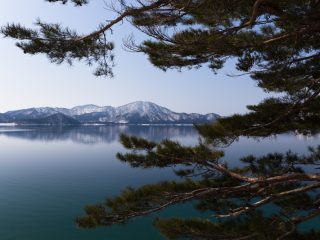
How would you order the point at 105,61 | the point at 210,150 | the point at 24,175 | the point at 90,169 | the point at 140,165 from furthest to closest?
the point at 90,169 → the point at 24,175 → the point at 105,61 → the point at 140,165 → the point at 210,150

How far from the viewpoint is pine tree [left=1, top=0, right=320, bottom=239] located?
6.99 meters

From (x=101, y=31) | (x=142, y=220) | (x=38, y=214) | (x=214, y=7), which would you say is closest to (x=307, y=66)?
(x=214, y=7)

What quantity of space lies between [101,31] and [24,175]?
94.1 feet

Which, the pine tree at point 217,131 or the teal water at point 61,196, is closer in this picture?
the pine tree at point 217,131

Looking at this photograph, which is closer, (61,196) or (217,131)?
(217,131)

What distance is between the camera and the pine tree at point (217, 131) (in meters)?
6.99

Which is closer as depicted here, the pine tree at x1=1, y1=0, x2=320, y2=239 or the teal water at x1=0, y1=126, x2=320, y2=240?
the pine tree at x1=1, y1=0, x2=320, y2=239

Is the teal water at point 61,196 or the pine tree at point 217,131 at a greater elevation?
the pine tree at point 217,131

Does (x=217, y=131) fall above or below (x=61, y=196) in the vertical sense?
above

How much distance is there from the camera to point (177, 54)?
385 inches

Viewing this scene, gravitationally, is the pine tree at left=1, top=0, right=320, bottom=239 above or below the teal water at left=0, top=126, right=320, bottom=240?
above

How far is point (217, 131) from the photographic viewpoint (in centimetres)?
801

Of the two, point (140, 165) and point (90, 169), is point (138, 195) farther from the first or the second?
point (90, 169)

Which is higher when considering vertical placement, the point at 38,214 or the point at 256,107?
the point at 256,107
